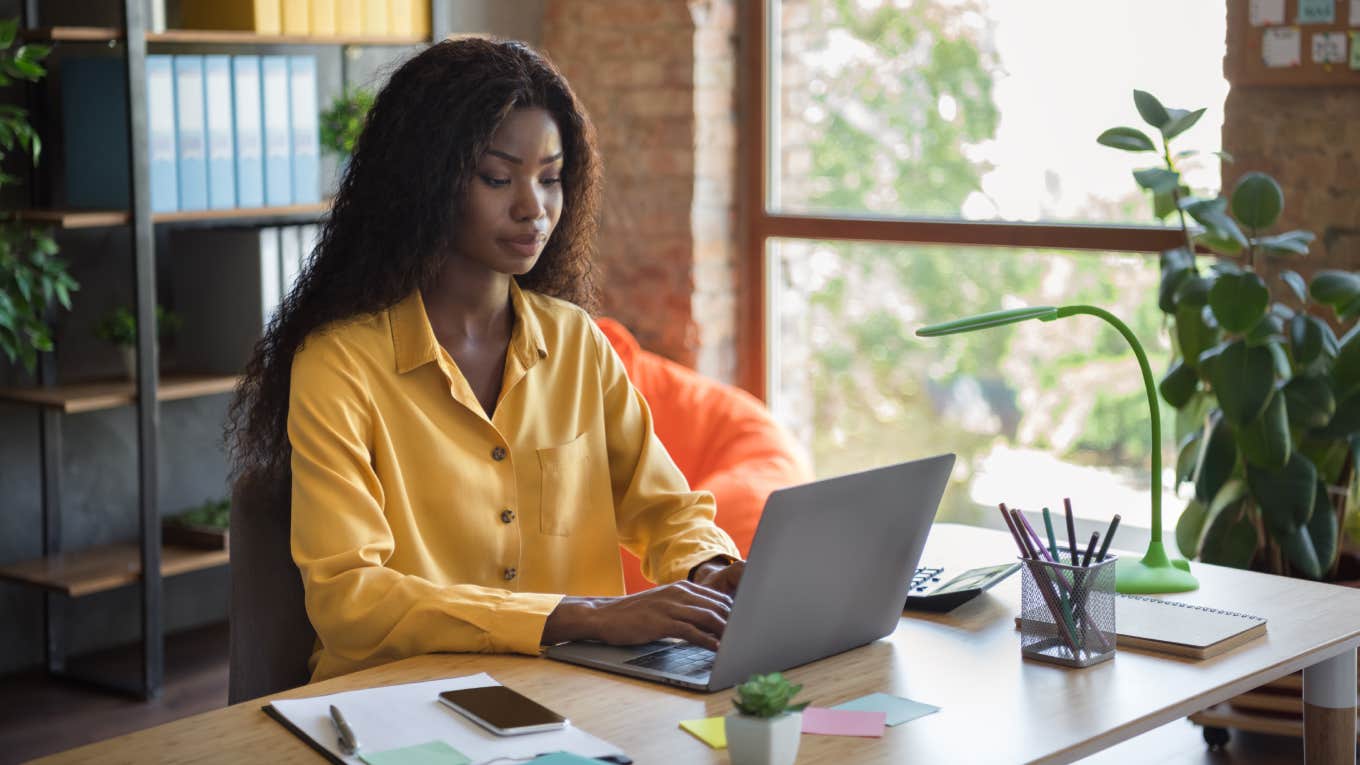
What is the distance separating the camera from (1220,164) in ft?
11.9

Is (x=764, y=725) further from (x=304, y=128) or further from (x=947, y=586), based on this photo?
(x=304, y=128)

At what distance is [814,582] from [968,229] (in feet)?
8.75

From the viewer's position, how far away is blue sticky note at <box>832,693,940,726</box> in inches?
61.3

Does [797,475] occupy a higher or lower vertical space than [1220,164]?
lower

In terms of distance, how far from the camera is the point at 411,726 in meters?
1.51

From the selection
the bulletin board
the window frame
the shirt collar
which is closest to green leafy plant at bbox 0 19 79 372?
the shirt collar

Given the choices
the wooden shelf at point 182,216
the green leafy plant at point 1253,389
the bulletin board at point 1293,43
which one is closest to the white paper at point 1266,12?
the bulletin board at point 1293,43

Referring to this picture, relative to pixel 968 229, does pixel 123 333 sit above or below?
below

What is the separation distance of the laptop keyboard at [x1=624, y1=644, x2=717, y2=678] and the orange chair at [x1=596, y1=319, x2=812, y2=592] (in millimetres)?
1795

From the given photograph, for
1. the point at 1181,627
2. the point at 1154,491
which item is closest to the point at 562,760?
the point at 1181,627

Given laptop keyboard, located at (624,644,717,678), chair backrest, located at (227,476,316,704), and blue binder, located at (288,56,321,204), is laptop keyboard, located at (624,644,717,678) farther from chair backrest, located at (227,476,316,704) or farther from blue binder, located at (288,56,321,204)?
blue binder, located at (288,56,321,204)

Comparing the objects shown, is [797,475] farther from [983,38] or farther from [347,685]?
[347,685]

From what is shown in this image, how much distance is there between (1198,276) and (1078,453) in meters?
0.97

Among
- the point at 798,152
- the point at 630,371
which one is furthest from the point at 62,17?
the point at 798,152
